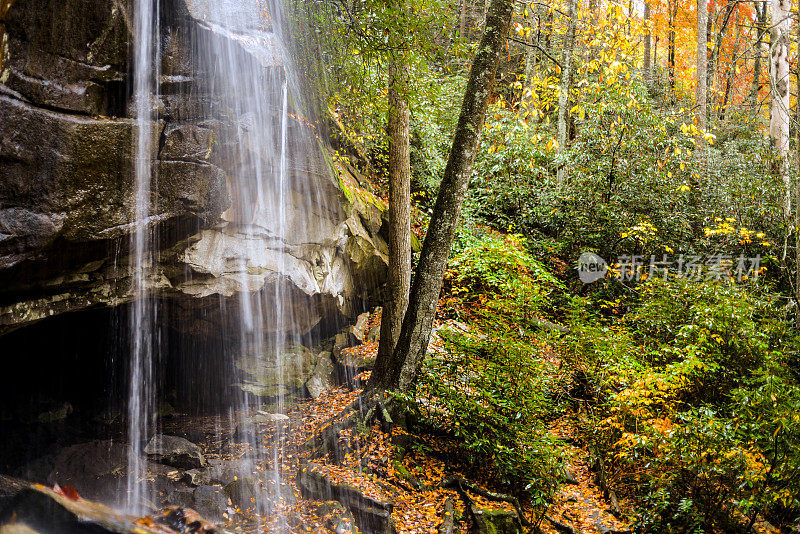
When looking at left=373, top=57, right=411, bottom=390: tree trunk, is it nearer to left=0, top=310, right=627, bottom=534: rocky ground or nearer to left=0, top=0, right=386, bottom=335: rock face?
left=0, top=0, right=386, bottom=335: rock face

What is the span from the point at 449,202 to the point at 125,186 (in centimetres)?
399

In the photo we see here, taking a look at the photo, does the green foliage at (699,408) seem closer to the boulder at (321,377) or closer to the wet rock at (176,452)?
the boulder at (321,377)

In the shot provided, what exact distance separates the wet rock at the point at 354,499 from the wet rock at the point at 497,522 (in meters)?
0.93

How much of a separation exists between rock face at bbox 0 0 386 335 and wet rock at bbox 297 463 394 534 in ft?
10.4

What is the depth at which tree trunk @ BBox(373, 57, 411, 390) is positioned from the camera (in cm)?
731

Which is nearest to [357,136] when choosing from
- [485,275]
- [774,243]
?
[485,275]

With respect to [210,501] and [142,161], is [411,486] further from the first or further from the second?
[142,161]

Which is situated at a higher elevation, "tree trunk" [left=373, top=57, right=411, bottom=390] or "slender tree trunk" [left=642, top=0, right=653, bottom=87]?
"slender tree trunk" [left=642, top=0, right=653, bottom=87]

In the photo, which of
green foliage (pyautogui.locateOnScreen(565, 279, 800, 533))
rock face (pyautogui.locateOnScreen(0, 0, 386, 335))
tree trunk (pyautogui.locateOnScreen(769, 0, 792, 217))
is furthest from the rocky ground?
tree trunk (pyautogui.locateOnScreen(769, 0, 792, 217))

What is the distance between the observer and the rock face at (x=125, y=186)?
4953mm

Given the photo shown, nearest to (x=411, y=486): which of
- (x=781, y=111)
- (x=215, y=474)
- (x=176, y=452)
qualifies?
(x=215, y=474)

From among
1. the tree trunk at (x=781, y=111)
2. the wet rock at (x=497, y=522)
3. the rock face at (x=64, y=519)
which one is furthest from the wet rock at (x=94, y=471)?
the tree trunk at (x=781, y=111)

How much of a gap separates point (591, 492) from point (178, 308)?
6669 mm

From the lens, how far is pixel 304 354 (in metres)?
9.07
